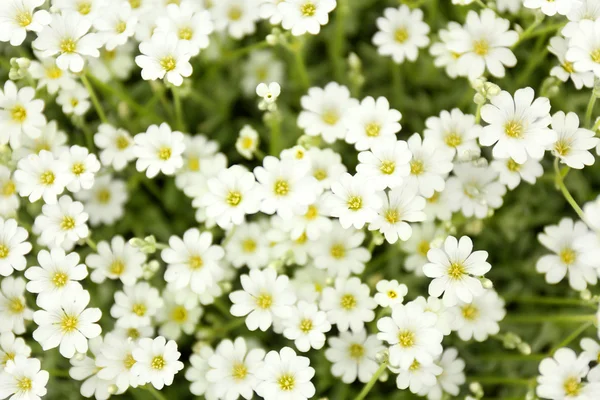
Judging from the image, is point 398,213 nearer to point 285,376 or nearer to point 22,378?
point 285,376

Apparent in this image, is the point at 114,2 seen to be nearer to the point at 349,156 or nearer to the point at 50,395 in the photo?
the point at 349,156

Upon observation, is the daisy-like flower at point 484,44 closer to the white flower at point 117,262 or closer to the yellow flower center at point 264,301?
the yellow flower center at point 264,301

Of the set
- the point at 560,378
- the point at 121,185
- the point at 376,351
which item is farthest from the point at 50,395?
the point at 560,378

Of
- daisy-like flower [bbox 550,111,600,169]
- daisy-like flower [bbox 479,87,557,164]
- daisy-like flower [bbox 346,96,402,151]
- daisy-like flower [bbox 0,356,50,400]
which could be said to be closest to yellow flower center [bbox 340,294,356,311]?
daisy-like flower [bbox 346,96,402,151]

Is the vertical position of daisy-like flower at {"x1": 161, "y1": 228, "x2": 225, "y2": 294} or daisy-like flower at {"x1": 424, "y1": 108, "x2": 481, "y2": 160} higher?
daisy-like flower at {"x1": 424, "y1": 108, "x2": 481, "y2": 160}

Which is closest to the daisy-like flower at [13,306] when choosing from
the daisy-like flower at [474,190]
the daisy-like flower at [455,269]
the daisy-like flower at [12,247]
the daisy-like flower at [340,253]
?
the daisy-like flower at [12,247]

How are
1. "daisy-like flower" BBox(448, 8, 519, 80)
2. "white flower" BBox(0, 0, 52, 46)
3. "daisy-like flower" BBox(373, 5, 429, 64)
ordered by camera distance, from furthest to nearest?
"daisy-like flower" BBox(373, 5, 429, 64), "daisy-like flower" BBox(448, 8, 519, 80), "white flower" BBox(0, 0, 52, 46)

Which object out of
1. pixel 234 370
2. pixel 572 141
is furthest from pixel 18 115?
pixel 572 141

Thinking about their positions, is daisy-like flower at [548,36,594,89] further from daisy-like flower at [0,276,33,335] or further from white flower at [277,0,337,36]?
daisy-like flower at [0,276,33,335]
